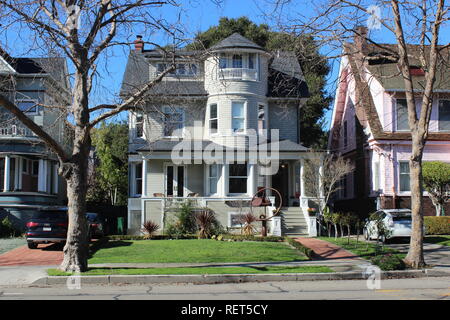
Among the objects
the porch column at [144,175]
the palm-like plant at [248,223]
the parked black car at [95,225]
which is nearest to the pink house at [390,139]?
the palm-like plant at [248,223]

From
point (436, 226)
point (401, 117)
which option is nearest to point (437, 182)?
point (436, 226)

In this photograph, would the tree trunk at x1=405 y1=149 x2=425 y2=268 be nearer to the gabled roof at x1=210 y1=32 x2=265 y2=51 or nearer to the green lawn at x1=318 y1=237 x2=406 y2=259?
the green lawn at x1=318 y1=237 x2=406 y2=259

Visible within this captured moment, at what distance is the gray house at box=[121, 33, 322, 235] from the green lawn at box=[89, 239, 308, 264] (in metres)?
4.94

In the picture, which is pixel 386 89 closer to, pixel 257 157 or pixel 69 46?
pixel 257 157

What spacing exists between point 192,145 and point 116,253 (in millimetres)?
9853

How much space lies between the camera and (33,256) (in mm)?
18250

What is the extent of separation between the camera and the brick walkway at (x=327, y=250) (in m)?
17.5

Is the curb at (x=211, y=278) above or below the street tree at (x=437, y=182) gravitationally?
below

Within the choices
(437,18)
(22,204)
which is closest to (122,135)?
(22,204)

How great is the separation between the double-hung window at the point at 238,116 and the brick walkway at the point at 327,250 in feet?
26.6

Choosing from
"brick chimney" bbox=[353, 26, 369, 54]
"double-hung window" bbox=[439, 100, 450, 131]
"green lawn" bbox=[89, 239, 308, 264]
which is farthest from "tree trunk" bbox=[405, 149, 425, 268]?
"double-hung window" bbox=[439, 100, 450, 131]

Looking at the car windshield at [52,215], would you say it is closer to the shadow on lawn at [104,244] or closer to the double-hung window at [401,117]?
the shadow on lawn at [104,244]

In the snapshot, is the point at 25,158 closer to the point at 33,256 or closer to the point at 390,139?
the point at 33,256

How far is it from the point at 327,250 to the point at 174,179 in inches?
441
